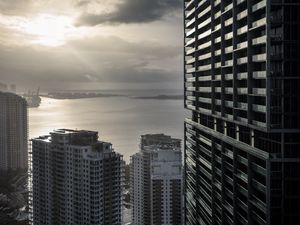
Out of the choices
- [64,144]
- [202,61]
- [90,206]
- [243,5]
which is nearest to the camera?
[243,5]

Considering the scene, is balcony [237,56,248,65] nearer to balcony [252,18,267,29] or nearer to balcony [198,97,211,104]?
balcony [252,18,267,29]

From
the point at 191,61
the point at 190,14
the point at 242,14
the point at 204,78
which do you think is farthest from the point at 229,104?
the point at 190,14

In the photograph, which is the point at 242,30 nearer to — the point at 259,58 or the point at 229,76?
the point at 259,58

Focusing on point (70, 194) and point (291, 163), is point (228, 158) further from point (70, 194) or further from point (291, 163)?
point (70, 194)

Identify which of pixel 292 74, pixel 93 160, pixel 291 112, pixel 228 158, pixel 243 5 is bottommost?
pixel 93 160

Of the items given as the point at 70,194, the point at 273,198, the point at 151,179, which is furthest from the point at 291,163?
the point at 151,179

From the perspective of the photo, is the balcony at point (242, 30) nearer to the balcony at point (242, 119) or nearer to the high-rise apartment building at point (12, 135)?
the balcony at point (242, 119)

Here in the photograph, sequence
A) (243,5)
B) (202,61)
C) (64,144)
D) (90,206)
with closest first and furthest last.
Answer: (243,5), (202,61), (90,206), (64,144)
